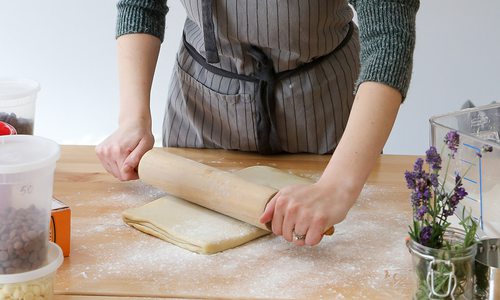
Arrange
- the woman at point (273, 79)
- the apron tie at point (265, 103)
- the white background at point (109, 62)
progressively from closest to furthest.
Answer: the woman at point (273, 79) < the apron tie at point (265, 103) < the white background at point (109, 62)

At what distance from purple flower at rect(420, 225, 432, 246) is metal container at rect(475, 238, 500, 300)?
0.08 m

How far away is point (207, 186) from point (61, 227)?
0.26 metres

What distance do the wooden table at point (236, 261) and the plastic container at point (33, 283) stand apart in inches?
3.1

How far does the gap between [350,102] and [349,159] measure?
511mm

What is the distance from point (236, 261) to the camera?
1134 millimetres

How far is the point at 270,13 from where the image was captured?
4.84 ft

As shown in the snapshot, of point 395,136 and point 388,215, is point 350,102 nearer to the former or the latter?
point 388,215

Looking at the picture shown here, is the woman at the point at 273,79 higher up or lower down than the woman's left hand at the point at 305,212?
higher up

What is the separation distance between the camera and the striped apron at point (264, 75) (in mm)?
1502

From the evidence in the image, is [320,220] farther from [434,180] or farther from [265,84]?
[265,84]

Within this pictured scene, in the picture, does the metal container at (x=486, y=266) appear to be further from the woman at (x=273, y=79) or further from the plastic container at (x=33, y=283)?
the plastic container at (x=33, y=283)

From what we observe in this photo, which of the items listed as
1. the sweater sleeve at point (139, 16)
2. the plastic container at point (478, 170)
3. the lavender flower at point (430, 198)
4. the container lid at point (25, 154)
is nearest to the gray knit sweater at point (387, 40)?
the plastic container at point (478, 170)

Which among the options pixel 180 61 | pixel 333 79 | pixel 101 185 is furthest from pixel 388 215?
pixel 180 61

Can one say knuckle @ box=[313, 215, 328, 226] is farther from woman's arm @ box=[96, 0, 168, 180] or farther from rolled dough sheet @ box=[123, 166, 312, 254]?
woman's arm @ box=[96, 0, 168, 180]
